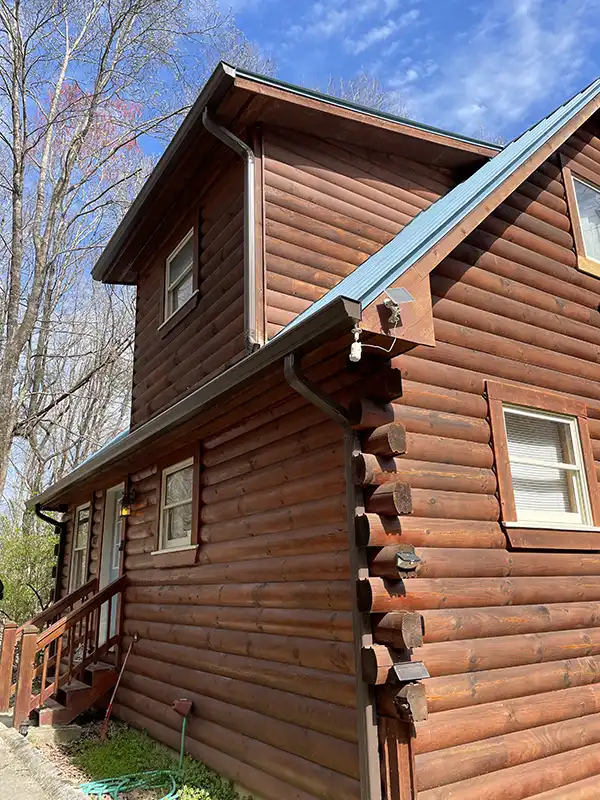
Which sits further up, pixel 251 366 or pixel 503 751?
pixel 251 366

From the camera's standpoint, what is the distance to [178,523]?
24.9ft

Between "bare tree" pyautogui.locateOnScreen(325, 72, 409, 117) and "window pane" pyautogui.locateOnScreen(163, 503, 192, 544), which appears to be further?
"bare tree" pyautogui.locateOnScreen(325, 72, 409, 117)

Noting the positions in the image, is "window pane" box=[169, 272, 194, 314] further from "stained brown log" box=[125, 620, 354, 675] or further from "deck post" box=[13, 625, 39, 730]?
"deck post" box=[13, 625, 39, 730]

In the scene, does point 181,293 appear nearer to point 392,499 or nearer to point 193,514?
point 193,514

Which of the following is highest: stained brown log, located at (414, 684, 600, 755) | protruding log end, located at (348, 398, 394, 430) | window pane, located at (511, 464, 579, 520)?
protruding log end, located at (348, 398, 394, 430)

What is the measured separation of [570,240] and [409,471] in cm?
354

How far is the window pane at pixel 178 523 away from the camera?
7.30 meters

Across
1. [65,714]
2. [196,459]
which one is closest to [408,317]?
[196,459]

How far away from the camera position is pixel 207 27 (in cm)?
1659

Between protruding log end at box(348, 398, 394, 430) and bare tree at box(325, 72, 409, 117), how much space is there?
1813cm

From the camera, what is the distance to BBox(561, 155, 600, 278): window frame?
258 inches

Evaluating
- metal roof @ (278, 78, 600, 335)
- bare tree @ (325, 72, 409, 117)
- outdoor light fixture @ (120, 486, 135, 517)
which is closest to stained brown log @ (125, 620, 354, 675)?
outdoor light fixture @ (120, 486, 135, 517)

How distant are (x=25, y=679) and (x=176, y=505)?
2.59 meters

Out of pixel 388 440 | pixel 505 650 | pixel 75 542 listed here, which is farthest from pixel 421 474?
pixel 75 542
